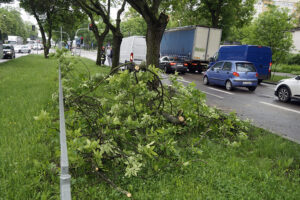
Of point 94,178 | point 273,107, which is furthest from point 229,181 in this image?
point 273,107

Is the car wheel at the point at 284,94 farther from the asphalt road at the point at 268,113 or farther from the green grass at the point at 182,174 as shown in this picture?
the green grass at the point at 182,174

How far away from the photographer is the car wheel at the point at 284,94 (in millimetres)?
11278

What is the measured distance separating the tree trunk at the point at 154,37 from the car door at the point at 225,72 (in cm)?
675

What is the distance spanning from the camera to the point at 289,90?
11.2 m

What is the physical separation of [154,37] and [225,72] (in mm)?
7110

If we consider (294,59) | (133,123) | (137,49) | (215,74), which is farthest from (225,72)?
(294,59)

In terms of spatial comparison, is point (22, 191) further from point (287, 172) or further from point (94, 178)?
point (287, 172)

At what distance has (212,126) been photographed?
17.5 ft

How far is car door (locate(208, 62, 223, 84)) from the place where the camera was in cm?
1518

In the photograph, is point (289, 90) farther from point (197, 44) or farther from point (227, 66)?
point (197, 44)

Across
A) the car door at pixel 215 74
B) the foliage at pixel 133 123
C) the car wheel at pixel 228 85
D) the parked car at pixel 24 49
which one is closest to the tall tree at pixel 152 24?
the foliage at pixel 133 123

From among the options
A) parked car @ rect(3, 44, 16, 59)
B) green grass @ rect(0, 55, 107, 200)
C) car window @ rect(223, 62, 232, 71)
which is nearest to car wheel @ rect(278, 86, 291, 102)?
car window @ rect(223, 62, 232, 71)

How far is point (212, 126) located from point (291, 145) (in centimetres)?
142

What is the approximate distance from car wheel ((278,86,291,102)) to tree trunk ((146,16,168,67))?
6142 mm
